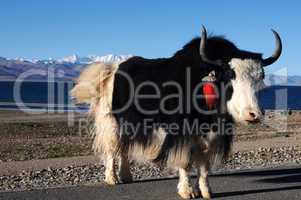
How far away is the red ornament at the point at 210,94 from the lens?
749 centimetres

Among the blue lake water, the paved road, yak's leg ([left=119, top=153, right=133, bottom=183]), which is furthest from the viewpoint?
the blue lake water

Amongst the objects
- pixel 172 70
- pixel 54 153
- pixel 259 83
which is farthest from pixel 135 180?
pixel 54 153

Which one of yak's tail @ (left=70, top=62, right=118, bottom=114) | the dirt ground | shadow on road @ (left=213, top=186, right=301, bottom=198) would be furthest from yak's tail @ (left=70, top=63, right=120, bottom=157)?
the dirt ground

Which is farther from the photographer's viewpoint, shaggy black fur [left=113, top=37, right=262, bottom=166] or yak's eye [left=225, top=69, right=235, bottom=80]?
shaggy black fur [left=113, top=37, right=262, bottom=166]

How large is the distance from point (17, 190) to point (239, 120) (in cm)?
327

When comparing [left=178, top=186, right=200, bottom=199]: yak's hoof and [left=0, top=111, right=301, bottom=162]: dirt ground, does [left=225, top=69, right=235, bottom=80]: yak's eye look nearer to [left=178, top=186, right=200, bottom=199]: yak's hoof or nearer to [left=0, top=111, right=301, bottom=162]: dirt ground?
[left=178, top=186, right=200, bottom=199]: yak's hoof

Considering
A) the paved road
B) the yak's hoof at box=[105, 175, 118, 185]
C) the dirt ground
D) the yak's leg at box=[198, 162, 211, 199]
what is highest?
the yak's leg at box=[198, 162, 211, 199]

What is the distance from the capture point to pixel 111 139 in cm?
884

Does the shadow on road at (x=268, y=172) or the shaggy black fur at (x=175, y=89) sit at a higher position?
the shaggy black fur at (x=175, y=89)

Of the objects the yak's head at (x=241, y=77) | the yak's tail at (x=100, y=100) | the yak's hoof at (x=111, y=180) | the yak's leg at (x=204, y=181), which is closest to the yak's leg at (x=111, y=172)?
the yak's hoof at (x=111, y=180)

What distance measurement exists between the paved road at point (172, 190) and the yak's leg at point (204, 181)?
17 cm

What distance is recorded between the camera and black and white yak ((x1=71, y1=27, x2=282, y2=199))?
734cm

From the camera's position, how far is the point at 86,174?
11164mm

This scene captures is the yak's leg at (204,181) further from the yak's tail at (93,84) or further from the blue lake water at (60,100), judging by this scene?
the yak's tail at (93,84)
